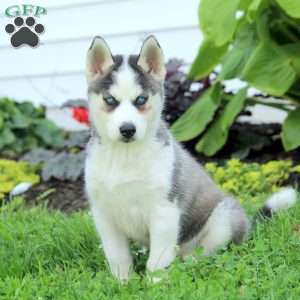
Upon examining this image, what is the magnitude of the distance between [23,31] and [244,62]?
1716mm

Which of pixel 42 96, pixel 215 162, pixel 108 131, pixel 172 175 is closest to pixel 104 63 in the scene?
pixel 108 131

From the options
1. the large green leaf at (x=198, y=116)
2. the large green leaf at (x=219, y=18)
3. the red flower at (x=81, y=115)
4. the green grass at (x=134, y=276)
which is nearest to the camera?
the green grass at (x=134, y=276)

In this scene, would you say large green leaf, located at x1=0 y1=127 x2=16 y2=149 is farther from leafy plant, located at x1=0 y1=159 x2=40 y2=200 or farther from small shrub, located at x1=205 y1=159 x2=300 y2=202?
small shrub, located at x1=205 y1=159 x2=300 y2=202

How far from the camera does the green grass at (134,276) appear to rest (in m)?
3.57

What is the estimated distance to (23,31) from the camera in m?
5.71

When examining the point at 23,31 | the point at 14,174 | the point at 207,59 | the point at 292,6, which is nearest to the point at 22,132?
the point at 14,174

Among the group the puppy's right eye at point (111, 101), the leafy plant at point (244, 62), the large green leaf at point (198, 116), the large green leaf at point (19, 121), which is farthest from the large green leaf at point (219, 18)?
the large green leaf at point (19, 121)

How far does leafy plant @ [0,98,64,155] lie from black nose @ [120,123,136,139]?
395cm

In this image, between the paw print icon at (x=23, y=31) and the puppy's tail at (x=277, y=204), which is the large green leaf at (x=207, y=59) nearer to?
the paw print icon at (x=23, y=31)

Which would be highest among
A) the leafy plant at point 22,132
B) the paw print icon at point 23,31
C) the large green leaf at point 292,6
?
the large green leaf at point 292,6

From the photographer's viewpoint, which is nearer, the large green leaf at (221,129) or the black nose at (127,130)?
the black nose at (127,130)

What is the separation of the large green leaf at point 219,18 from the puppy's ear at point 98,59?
169 cm

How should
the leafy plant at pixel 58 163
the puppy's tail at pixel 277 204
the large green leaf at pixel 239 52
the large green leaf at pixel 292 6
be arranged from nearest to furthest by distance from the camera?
the puppy's tail at pixel 277 204 → the large green leaf at pixel 292 6 → the large green leaf at pixel 239 52 → the leafy plant at pixel 58 163

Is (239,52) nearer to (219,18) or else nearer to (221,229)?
(219,18)
